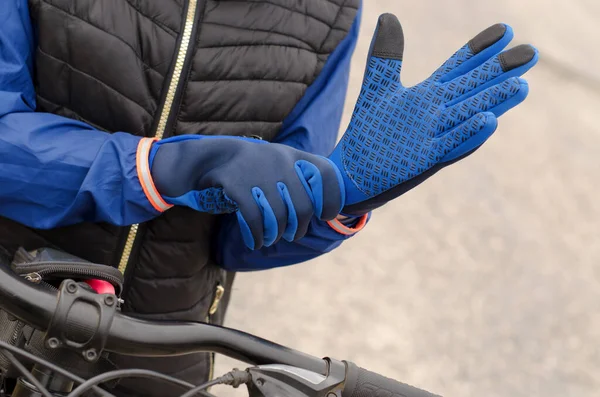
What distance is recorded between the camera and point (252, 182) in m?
1.04

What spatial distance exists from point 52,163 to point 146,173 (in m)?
0.12

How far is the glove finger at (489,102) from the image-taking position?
1.03 m

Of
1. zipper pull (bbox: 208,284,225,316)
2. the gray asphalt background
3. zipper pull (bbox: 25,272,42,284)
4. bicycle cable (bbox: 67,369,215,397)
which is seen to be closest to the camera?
bicycle cable (bbox: 67,369,215,397)

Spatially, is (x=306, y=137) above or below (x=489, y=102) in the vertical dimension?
below

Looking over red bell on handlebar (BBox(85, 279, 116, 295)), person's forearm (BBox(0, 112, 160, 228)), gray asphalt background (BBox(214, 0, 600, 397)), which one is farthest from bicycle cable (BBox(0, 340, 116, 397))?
gray asphalt background (BBox(214, 0, 600, 397))

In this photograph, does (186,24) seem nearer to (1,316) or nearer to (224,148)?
(224,148)

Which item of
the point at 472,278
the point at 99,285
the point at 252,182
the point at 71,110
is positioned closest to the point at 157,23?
the point at 71,110

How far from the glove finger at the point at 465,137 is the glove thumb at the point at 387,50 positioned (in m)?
0.12

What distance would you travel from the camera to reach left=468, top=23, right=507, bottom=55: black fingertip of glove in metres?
1.08

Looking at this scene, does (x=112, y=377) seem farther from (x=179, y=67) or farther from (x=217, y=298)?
(x=217, y=298)

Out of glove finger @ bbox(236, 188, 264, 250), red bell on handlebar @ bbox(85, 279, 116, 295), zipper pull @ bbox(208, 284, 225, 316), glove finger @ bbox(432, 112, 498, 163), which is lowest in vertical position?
zipper pull @ bbox(208, 284, 225, 316)

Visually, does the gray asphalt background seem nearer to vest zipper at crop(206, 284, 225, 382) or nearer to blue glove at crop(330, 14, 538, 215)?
vest zipper at crop(206, 284, 225, 382)

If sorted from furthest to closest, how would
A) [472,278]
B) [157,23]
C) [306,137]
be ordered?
[472,278] < [306,137] < [157,23]

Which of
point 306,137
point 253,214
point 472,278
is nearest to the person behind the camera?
point 253,214
